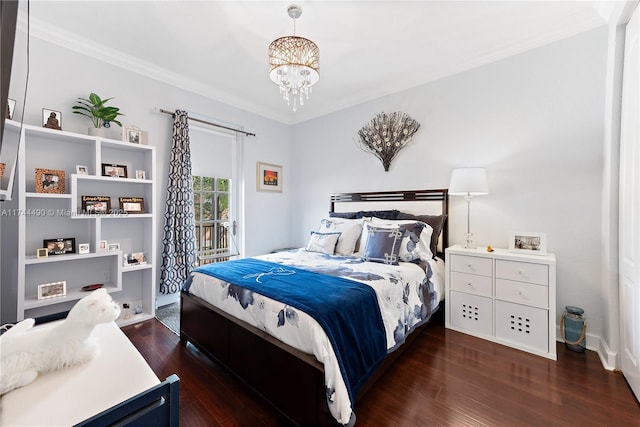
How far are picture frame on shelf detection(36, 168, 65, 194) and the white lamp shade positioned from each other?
143 inches

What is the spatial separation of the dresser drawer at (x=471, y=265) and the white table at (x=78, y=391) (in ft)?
8.16

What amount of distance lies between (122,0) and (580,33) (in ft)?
12.3

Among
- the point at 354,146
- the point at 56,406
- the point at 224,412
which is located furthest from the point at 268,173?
the point at 56,406

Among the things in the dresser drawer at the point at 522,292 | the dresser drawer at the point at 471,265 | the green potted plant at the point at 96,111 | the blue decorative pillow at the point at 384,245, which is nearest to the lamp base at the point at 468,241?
the dresser drawer at the point at 471,265

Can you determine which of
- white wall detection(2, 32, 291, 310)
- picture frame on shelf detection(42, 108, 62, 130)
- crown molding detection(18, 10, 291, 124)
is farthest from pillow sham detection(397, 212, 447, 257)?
picture frame on shelf detection(42, 108, 62, 130)

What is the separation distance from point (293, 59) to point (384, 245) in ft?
5.76

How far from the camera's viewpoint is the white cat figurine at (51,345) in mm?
973

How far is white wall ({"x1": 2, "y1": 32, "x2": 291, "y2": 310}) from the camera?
2484mm

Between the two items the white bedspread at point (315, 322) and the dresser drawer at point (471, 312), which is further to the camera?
the dresser drawer at point (471, 312)

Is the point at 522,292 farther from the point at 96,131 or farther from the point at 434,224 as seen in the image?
the point at 96,131

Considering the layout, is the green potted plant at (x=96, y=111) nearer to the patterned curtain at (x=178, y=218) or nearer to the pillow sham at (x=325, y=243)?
the patterned curtain at (x=178, y=218)

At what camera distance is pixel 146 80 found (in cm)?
307

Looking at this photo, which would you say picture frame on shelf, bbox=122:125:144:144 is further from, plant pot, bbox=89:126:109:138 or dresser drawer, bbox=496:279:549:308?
dresser drawer, bbox=496:279:549:308

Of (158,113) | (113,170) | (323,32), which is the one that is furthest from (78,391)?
(158,113)
